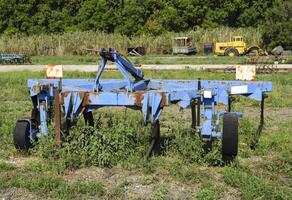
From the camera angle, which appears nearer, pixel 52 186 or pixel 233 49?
pixel 52 186

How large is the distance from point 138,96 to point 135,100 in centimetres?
6

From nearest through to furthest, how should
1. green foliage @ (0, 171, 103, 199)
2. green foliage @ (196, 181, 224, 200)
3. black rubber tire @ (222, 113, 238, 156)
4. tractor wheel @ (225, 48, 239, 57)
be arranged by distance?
1. green foliage @ (196, 181, 224, 200)
2. green foliage @ (0, 171, 103, 199)
3. black rubber tire @ (222, 113, 238, 156)
4. tractor wheel @ (225, 48, 239, 57)

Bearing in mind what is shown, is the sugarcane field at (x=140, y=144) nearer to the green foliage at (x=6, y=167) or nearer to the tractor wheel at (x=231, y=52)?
the green foliage at (x=6, y=167)

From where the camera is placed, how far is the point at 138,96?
262 inches

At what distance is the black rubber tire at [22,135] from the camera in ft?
23.6

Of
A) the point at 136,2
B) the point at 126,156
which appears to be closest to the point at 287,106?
the point at 126,156

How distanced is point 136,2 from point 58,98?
61.0 metres

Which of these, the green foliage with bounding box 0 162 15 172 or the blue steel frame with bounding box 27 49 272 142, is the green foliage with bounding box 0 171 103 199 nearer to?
the green foliage with bounding box 0 162 15 172

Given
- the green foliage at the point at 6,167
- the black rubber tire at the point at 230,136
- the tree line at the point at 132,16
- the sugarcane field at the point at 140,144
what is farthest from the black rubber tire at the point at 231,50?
the green foliage at the point at 6,167

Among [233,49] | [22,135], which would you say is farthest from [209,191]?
[233,49]

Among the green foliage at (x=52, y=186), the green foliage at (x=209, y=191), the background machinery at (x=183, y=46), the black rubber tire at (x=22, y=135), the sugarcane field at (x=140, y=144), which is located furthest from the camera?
the background machinery at (x=183, y=46)

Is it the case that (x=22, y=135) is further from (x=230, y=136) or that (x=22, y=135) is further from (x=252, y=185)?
(x=252, y=185)

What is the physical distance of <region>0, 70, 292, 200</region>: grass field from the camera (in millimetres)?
5723

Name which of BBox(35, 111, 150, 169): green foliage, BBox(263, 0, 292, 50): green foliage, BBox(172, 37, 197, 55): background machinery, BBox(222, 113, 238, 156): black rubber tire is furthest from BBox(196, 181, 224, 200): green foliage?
BBox(172, 37, 197, 55): background machinery
